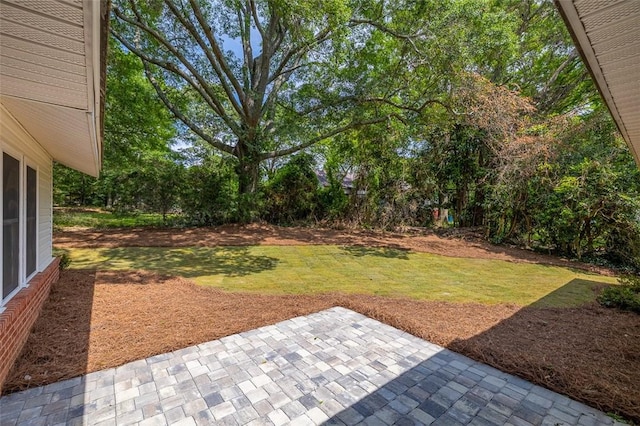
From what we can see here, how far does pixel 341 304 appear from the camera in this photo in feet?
14.7

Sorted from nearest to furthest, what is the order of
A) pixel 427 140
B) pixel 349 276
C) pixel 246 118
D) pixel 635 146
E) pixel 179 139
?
pixel 635 146
pixel 349 276
pixel 246 118
pixel 427 140
pixel 179 139

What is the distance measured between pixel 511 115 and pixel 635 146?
25.8 ft

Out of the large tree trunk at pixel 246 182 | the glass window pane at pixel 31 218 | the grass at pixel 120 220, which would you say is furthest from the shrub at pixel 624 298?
the grass at pixel 120 220

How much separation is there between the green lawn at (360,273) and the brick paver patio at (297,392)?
2.05 meters

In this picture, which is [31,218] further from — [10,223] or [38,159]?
[10,223]

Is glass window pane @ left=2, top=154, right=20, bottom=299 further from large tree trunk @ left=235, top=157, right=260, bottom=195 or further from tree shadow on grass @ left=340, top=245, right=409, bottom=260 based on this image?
large tree trunk @ left=235, top=157, right=260, bottom=195

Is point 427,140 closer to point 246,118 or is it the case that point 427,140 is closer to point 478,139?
point 478,139

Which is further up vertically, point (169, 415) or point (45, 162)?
point (45, 162)

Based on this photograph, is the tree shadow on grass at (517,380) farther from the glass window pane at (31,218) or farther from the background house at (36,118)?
the glass window pane at (31,218)

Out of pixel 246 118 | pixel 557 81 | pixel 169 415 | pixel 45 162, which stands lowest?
pixel 169 415

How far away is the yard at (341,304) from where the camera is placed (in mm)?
2834

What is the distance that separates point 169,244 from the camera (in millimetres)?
8438

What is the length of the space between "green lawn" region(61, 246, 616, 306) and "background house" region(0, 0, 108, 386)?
2.30 meters

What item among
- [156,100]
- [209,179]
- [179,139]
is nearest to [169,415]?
[209,179]
